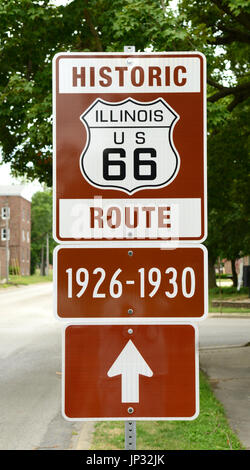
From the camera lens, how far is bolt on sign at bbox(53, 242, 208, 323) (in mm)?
2463

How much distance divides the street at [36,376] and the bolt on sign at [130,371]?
8.3 inches

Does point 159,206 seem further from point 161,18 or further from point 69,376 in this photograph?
point 161,18

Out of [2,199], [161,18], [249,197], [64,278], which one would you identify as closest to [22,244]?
[2,199]

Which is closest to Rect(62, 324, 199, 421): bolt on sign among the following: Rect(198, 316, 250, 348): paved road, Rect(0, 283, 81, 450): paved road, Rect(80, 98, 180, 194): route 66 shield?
Rect(80, 98, 180, 194): route 66 shield

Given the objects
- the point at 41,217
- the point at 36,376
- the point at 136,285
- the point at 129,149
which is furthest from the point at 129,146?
the point at 41,217

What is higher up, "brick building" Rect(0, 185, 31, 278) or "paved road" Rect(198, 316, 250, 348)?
"brick building" Rect(0, 185, 31, 278)

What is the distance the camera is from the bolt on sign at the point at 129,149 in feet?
8.18

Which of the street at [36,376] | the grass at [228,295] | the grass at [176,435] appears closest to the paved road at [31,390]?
the street at [36,376]

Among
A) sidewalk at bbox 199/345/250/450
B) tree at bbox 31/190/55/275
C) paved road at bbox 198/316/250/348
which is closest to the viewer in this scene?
sidewalk at bbox 199/345/250/450

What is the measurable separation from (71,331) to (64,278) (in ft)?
0.70

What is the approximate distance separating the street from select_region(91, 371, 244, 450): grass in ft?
1.72

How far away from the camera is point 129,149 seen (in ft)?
8.28

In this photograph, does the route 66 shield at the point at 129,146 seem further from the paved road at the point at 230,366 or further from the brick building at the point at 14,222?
the brick building at the point at 14,222

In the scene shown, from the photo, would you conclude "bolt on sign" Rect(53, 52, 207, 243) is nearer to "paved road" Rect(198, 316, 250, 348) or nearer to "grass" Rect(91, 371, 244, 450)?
"grass" Rect(91, 371, 244, 450)
